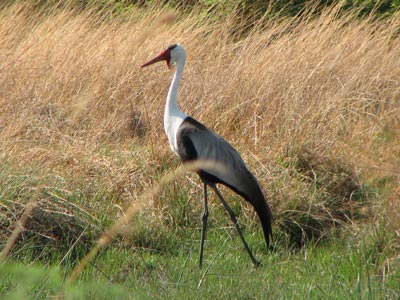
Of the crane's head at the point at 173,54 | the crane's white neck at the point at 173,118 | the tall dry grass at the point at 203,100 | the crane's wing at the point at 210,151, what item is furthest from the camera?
the crane's head at the point at 173,54

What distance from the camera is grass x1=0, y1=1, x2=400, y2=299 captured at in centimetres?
516

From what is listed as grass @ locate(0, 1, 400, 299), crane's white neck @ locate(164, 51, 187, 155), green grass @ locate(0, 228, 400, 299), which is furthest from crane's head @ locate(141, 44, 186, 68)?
green grass @ locate(0, 228, 400, 299)

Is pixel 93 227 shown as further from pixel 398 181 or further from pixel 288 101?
pixel 288 101

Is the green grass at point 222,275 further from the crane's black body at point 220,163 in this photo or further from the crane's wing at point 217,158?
the crane's wing at point 217,158

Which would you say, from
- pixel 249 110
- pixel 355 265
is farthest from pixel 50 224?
pixel 249 110

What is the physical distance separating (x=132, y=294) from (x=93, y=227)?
1.48 metres

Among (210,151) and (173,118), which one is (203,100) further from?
(210,151)

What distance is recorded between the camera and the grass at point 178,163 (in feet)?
16.9

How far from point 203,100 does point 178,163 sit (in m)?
1.11

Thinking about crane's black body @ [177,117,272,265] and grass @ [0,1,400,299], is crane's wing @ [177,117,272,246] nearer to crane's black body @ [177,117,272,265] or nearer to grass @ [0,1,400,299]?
crane's black body @ [177,117,272,265]

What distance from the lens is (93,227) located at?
5.90m

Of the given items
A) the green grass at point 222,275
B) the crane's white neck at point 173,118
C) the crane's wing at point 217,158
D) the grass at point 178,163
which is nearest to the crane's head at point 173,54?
the crane's white neck at point 173,118

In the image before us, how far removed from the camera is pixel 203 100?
8.14 meters

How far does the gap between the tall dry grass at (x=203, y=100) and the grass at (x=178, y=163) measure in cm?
2
